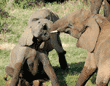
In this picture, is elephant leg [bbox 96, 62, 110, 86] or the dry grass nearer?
elephant leg [bbox 96, 62, 110, 86]

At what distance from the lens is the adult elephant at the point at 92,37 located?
137 inches

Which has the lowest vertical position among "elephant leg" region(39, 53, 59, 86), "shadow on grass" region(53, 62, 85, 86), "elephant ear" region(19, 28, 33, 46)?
"shadow on grass" region(53, 62, 85, 86)

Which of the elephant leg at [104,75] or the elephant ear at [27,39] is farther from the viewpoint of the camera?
the elephant ear at [27,39]

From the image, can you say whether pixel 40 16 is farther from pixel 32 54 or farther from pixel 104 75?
pixel 104 75

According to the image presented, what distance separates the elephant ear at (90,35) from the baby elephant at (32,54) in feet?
2.60

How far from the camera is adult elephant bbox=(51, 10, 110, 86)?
11.4 feet

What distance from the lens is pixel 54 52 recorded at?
8203 mm

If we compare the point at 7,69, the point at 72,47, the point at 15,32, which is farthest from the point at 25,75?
the point at 15,32

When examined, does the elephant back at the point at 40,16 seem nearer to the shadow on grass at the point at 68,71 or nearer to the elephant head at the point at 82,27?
the elephant head at the point at 82,27

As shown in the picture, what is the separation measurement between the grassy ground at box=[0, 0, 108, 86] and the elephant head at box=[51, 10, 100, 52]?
5.26ft

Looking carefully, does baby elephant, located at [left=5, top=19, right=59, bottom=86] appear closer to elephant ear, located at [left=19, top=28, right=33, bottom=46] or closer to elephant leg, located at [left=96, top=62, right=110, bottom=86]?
elephant ear, located at [left=19, top=28, right=33, bottom=46]

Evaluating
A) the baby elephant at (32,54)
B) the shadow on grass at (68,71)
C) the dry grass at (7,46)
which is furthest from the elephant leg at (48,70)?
the dry grass at (7,46)

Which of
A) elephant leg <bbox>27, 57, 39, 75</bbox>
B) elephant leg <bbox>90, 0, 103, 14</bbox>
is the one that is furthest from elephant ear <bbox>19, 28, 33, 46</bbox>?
elephant leg <bbox>90, 0, 103, 14</bbox>

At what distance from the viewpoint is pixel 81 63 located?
662cm
